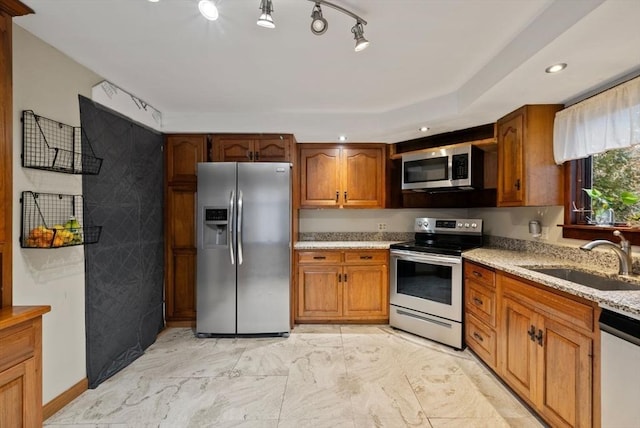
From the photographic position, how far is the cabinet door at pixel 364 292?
10.8 feet

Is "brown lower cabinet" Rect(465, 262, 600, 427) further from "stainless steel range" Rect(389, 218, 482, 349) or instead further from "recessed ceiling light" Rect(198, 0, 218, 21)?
"recessed ceiling light" Rect(198, 0, 218, 21)

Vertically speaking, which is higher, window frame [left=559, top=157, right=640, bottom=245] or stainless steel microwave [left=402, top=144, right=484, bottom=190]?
stainless steel microwave [left=402, top=144, right=484, bottom=190]

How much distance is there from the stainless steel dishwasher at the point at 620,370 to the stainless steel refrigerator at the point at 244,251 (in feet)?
7.72

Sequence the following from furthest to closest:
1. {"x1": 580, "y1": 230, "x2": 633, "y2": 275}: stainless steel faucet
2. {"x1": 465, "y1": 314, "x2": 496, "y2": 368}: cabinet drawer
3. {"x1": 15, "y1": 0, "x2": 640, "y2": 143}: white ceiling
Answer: {"x1": 465, "y1": 314, "x2": 496, "y2": 368}: cabinet drawer, {"x1": 580, "y1": 230, "x2": 633, "y2": 275}: stainless steel faucet, {"x1": 15, "y1": 0, "x2": 640, "y2": 143}: white ceiling

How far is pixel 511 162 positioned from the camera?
8.34 ft

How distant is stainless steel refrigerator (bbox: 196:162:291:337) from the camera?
2969 mm

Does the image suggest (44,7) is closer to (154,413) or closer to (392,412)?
(154,413)

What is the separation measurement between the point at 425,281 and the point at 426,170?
119cm

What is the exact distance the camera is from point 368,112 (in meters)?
3.09

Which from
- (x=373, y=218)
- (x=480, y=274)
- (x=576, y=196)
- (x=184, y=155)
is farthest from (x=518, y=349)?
(x=184, y=155)

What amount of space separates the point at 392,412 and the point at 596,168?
91.3 inches

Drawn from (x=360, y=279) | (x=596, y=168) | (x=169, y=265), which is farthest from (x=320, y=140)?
(x=596, y=168)

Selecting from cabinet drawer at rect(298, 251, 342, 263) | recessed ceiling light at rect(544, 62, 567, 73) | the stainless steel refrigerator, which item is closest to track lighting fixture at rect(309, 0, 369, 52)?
recessed ceiling light at rect(544, 62, 567, 73)

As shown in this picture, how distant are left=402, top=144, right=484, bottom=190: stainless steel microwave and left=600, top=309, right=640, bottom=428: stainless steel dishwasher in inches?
70.7
